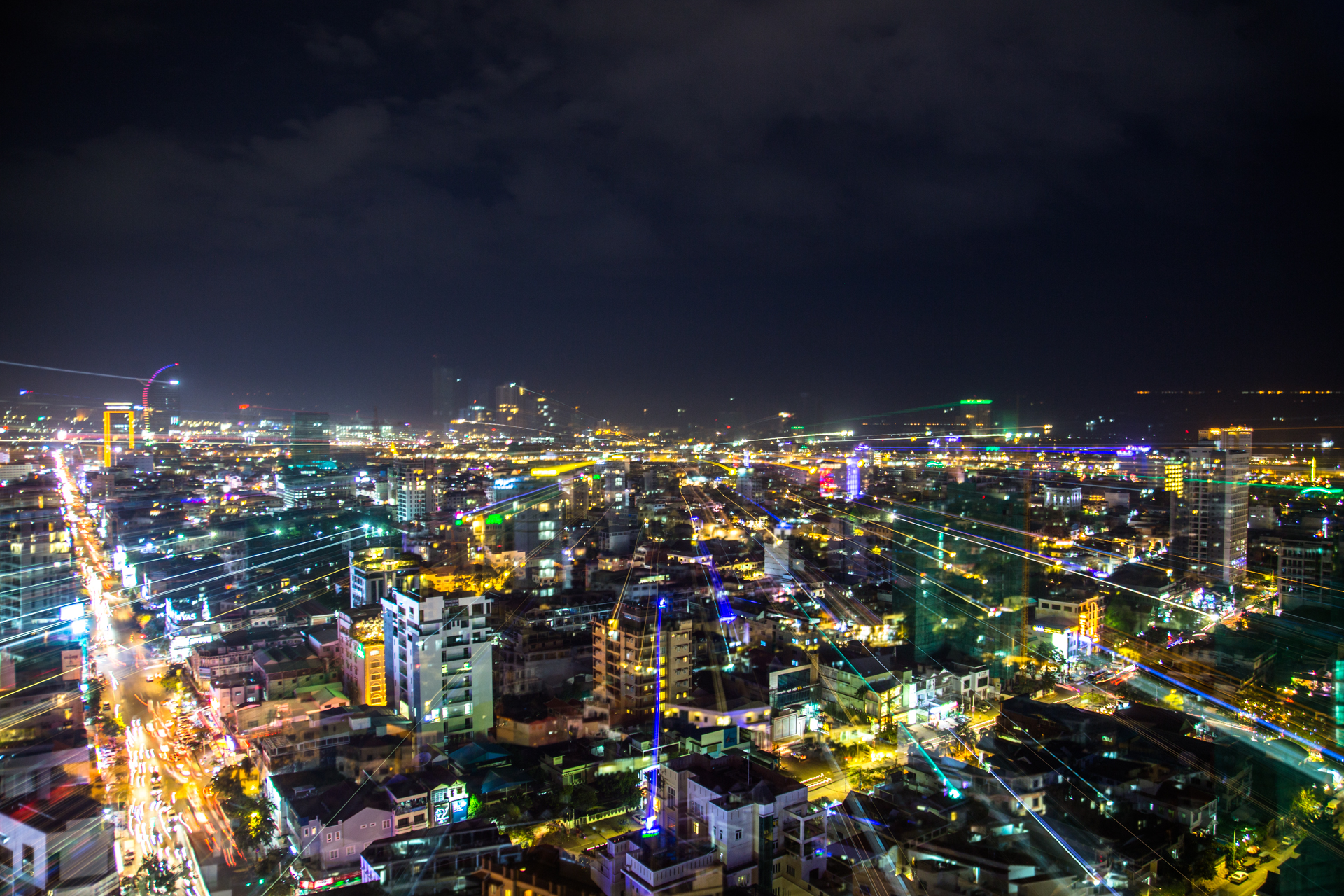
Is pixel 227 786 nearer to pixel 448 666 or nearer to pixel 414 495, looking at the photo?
pixel 448 666

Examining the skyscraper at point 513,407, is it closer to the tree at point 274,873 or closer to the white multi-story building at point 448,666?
the white multi-story building at point 448,666

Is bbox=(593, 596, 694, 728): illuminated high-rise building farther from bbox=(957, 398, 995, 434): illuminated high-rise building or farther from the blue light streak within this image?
bbox=(957, 398, 995, 434): illuminated high-rise building

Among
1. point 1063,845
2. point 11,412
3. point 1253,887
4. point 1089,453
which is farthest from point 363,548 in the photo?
point 1089,453

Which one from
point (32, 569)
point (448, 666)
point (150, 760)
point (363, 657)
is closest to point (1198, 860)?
point (448, 666)

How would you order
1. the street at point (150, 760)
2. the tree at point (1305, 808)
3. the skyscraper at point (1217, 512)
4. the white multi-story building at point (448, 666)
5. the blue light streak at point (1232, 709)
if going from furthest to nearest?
the skyscraper at point (1217, 512) < the white multi-story building at point (448, 666) < the blue light streak at point (1232, 709) < the tree at point (1305, 808) < the street at point (150, 760)

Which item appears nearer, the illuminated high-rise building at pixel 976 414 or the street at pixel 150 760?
the street at pixel 150 760

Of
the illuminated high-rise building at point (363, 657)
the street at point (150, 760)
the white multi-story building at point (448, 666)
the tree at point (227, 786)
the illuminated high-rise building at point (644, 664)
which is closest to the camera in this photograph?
the street at point (150, 760)

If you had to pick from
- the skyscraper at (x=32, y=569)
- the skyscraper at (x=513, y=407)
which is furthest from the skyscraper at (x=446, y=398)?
the skyscraper at (x=32, y=569)
